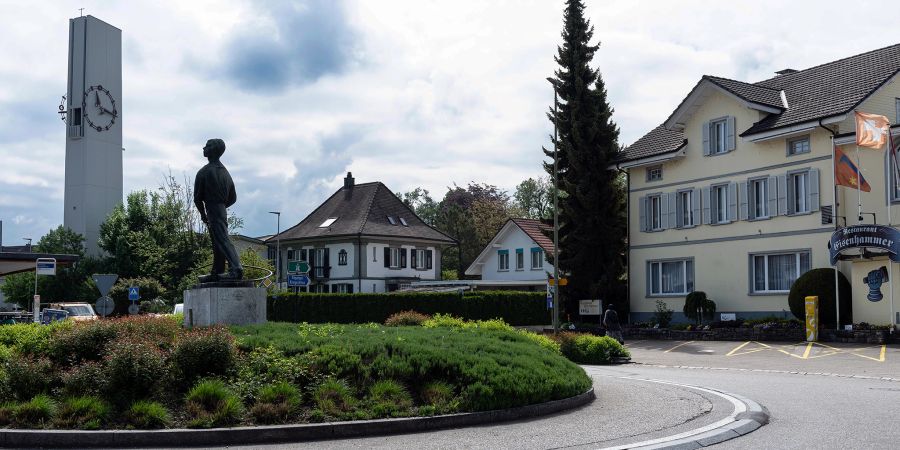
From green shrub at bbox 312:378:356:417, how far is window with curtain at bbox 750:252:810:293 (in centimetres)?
2663

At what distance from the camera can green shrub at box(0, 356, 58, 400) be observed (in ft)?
37.9

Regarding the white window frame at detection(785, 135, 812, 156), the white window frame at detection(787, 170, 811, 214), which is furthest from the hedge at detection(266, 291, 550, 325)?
the white window frame at detection(785, 135, 812, 156)

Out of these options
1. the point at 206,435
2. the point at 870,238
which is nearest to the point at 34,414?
the point at 206,435

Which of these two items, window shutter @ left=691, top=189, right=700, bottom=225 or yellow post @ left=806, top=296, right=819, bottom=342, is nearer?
yellow post @ left=806, top=296, right=819, bottom=342

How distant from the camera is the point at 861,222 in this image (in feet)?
103

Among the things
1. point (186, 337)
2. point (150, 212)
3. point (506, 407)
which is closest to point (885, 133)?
point (506, 407)

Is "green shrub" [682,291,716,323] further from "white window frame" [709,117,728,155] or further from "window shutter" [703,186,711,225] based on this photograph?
"white window frame" [709,117,728,155]

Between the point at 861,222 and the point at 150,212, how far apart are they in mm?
49738

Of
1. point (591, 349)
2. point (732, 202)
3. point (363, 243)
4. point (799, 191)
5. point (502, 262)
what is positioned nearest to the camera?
point (591, 349)

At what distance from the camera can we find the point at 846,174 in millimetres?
30188

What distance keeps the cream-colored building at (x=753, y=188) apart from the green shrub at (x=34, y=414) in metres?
26.2

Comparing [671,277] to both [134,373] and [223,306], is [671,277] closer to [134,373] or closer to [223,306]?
[223,306]

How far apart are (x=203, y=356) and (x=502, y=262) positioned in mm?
52460

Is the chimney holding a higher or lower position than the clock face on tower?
lower
